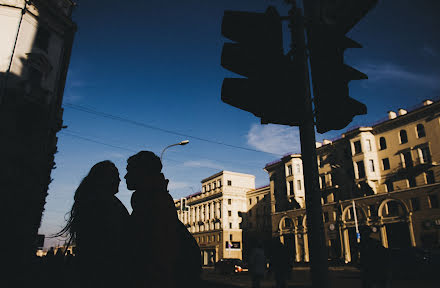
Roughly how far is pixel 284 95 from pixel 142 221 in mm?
1371

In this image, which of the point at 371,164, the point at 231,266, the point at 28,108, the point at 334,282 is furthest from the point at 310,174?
the point at 371,164

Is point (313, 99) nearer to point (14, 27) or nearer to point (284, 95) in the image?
point (284, 95)

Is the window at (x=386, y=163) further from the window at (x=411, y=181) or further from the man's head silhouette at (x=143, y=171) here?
the man's head silhouette at (x=143, y=171)

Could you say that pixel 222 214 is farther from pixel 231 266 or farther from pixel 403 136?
pixel 403 136

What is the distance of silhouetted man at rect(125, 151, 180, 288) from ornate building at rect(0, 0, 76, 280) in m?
19.1

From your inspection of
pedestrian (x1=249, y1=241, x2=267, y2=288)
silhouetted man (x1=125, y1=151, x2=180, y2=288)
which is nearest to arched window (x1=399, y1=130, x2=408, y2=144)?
pedestrian (x1=249, y1=241, x2=267, y2=288)

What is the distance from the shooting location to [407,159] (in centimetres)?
3656

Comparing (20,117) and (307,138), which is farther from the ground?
(20,117)

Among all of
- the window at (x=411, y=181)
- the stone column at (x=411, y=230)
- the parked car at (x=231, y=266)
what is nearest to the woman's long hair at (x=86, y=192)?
the parked car at (x=231, y=266)

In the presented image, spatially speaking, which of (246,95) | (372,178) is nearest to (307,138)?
(246,95)

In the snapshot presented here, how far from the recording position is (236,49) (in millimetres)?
2039

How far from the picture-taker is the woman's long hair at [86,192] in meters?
2.72

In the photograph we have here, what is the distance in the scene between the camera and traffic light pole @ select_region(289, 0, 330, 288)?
5.23 feet

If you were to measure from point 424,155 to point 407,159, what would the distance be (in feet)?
6.86
